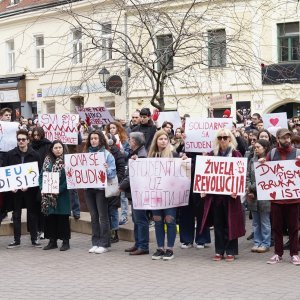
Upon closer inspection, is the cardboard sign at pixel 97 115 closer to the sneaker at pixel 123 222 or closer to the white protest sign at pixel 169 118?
the white protest sign at pixel 169 118

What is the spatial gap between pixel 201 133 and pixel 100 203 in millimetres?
2280

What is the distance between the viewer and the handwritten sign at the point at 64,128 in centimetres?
1313

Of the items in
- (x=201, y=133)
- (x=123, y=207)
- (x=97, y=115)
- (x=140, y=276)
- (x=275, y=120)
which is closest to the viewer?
(x=140, y=276)

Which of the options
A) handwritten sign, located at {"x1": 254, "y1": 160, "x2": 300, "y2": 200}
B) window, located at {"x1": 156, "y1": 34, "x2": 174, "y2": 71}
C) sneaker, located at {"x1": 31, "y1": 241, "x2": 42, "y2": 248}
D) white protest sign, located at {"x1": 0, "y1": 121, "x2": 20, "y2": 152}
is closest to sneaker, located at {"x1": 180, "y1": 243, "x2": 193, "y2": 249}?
handwritten sign, located at {"x1": 254, "y1": 160, "x2": 300, "y2": 200}

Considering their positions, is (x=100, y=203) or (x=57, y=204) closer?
(x=100, y=203)

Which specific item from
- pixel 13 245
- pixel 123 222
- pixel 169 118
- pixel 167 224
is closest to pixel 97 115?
pixel 169 118

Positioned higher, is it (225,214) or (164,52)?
(164,52)

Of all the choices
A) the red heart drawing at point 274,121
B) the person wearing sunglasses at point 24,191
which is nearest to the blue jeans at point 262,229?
the person wearing sunglasses at point 24,191

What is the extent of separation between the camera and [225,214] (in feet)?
30.3

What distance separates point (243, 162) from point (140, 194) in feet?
4.95

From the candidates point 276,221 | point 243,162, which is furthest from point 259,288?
point 243,162

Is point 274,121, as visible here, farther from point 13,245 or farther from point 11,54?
point 11,54

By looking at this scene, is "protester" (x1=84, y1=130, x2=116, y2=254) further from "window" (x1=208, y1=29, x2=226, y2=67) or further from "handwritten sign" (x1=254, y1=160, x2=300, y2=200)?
"window" (x1=208, y1=29, x2=226, y2=67)

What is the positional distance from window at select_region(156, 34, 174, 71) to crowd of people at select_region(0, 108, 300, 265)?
8.89 ft
